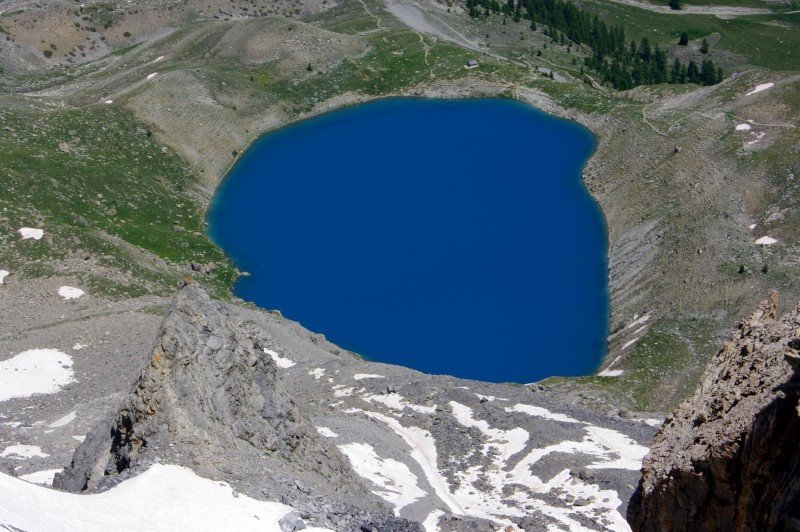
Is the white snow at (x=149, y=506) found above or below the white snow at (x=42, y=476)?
Answer: above

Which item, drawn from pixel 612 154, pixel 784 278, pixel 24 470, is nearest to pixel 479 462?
pixel 24 470

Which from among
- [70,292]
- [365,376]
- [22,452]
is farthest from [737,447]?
[70,292]

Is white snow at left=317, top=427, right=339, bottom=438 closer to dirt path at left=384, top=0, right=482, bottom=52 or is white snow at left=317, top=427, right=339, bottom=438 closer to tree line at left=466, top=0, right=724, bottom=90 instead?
dirt path at left=384, top=0, right=482, bottom=52

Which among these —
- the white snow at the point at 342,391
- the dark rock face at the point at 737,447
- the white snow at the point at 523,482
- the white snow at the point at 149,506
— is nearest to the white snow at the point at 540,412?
the white snow at the point at 523,482

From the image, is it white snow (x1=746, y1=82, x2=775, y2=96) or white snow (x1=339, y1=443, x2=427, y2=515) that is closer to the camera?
white snow (x1=339, y1=443, x2=427, y2=515)

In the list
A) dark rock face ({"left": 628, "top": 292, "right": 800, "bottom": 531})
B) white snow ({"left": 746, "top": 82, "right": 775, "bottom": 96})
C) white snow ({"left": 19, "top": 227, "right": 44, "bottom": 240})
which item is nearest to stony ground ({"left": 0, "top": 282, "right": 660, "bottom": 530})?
dark rock face ({"left": 628, "top": 292, "right": 800, "bottom": 531})

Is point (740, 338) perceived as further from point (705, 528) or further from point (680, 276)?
point (680, 276)

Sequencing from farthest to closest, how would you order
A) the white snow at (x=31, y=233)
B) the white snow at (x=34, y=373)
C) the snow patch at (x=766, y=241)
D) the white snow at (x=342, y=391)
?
the snow patch at (x=766, y=241), the white snow at (x=31, y=233), the white snow at (x=342, y=391), the white snow at (x=34, y=373)

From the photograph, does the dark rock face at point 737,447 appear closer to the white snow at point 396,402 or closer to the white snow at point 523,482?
the white snow at point 523,482
